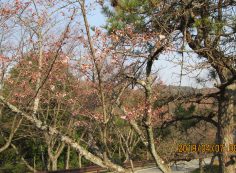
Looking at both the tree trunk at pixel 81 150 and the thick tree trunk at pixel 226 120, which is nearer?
the tree trunk at pixel 81 150

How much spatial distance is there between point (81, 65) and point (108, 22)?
0.86 metres

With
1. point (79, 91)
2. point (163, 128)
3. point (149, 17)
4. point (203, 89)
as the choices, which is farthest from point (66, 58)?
point (79, 91)

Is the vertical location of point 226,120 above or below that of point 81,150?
above

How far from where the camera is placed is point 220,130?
20.1 feet
